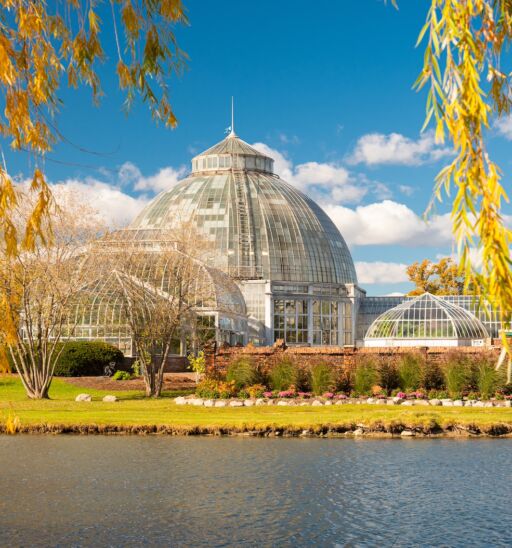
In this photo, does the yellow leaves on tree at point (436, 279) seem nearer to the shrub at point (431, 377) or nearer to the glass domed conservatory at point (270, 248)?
the glass domed conservatory at point (270, 248)

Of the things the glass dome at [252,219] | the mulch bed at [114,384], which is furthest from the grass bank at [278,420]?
the glass dome at [252,219]

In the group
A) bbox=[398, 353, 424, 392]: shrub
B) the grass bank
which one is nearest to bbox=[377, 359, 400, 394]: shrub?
bbox=[398, 353, 424, 392]: shrub

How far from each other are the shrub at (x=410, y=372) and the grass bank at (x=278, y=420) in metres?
3.80

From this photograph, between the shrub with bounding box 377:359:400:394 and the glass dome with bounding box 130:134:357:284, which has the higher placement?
the glass dome with bounding box 130:134:357:284

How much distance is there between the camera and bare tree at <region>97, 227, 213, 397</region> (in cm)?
4122

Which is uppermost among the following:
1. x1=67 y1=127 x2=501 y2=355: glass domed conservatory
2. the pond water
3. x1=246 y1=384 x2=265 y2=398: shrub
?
x1=67 y1=127 x2=501 y2=355: glass domed conservatory

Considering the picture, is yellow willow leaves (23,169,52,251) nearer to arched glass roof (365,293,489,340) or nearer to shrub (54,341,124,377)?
shrub (54,341,124,377)

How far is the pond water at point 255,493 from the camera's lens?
559 inches

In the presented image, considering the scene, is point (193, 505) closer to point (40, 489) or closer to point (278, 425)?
point (40, 489)

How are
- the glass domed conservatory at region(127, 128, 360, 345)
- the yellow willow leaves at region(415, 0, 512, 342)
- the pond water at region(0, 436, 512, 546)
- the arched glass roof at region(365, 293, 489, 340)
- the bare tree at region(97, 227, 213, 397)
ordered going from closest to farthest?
the yellow willow leaves at region(415, 0, 512, 342), the pond water at region(0, 436, 512, 546), the bare tree at region(97, 227, 213, 397), the arched glass roof at region(365, 293, 489, 340), the glass domed conservatory at region(127, 128, 360, 345)

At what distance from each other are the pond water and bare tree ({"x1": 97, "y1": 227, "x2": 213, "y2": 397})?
16.6 meters

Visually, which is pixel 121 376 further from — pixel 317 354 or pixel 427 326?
pixel 427 326

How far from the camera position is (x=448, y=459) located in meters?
21.4

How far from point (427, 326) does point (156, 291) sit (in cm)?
2751
